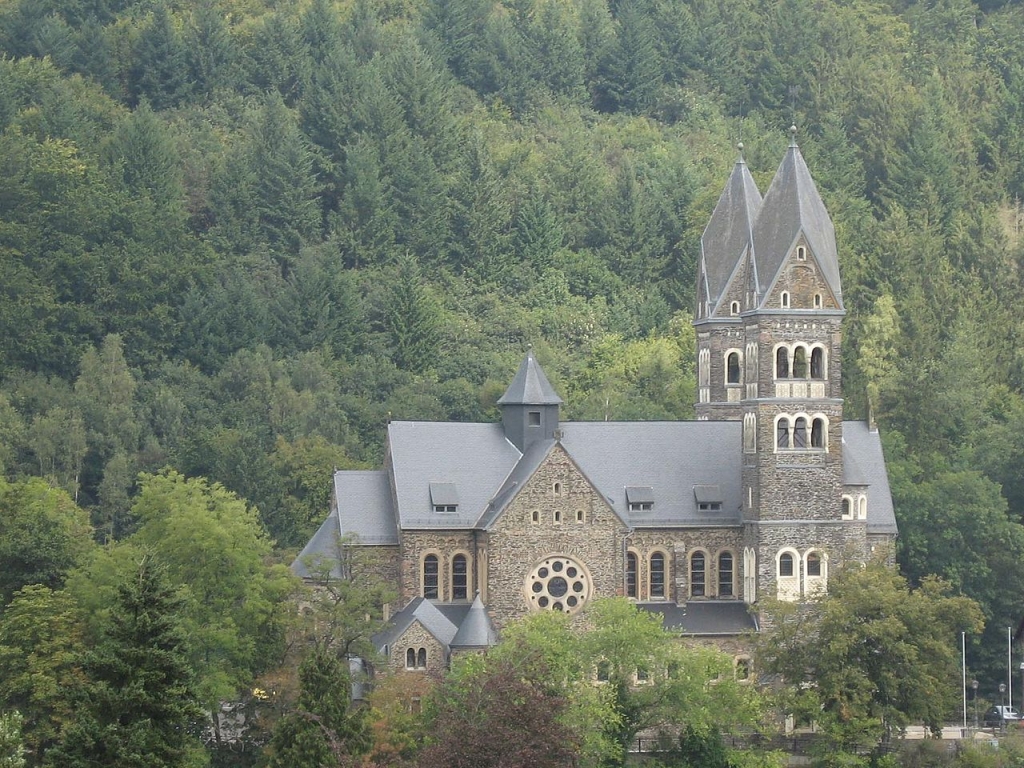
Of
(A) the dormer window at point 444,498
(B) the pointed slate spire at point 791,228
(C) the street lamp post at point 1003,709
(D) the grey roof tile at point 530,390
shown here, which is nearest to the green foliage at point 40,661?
(A) the dormer window at point 444,498

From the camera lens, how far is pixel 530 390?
76062mm

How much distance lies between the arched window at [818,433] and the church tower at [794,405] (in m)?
0.03

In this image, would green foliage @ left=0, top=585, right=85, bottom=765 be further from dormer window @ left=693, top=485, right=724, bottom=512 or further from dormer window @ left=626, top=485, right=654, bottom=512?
dormer window @ left=693, top=485, right=724, bottom=512

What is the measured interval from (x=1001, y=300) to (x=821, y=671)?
5167 centimetres

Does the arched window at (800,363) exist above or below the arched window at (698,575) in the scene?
above

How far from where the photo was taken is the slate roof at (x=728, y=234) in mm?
80688

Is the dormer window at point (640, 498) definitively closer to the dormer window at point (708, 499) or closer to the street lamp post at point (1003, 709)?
the dormer window at point (708, 499)

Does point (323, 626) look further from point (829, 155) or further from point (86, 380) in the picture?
point (829, 155)

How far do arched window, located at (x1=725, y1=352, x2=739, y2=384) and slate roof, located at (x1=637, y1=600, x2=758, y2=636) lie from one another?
9036mm

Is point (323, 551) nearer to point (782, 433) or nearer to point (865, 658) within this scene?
point (782, 433)

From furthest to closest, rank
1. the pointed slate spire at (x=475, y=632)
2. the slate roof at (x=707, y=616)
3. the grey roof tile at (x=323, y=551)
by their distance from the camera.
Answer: the slate roof at (x=707, y=616)
the grey roof tile at (x=323, y=551)
the pointed slate spire at (x=475, y=632)

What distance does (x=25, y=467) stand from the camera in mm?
94000

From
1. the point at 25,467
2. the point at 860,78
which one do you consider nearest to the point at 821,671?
the point at 25,467

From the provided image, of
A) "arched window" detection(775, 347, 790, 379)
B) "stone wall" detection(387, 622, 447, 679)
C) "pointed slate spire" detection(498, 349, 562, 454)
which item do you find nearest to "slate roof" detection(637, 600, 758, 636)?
"pointed slate spire" detection(498, 349, 562, 454)
